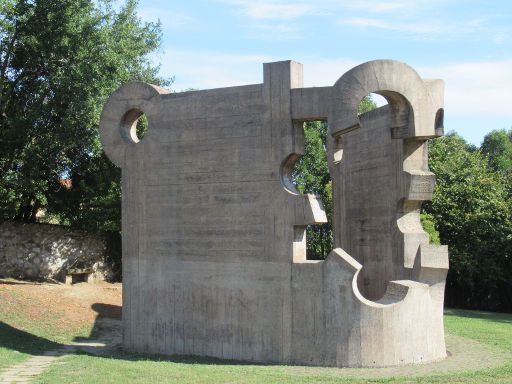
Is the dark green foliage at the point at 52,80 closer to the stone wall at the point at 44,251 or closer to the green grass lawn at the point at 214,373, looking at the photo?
the stone wall at the point at 44,251

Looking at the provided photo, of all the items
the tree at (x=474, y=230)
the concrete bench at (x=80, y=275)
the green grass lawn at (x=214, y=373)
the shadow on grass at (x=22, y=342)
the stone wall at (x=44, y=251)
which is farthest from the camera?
the tree at (x=474, y=230)

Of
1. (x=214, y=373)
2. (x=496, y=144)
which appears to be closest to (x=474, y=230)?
(x=214, y=373)

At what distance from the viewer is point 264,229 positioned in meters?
13.4

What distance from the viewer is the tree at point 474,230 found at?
26312 millimetres

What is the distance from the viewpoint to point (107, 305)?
21.5 m

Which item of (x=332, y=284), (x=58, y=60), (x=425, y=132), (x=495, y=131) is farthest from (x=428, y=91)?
(x=495, y=131)

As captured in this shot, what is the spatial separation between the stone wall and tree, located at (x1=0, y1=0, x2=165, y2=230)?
1263 mm

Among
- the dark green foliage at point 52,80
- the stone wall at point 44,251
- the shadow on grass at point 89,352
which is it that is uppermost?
the dark green foliage at point 52,80

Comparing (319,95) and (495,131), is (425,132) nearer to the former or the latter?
(319,95)

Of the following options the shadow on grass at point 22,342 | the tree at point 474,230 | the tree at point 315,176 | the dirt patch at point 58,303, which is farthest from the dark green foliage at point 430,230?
the shadow on grass at point 22,342

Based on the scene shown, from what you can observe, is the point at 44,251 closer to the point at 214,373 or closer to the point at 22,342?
the point at 22,342

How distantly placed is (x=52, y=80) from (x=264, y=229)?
43.0 ft

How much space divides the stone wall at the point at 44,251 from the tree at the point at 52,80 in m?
1.26

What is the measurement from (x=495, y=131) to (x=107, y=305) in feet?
132
